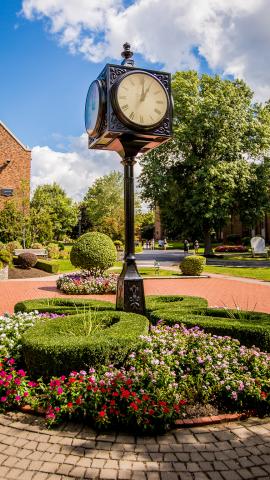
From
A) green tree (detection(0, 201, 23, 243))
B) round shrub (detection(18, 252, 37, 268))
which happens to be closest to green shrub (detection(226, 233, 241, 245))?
green tree (detection(0, 201, 23, 243))

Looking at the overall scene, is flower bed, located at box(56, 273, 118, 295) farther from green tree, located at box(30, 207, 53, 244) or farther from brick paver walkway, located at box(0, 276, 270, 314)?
green tree, located at box(30, 207, 53, 244)

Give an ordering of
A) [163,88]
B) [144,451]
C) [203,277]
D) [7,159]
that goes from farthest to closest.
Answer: [7,159] < [203,277] < [163,88] < [144,451]

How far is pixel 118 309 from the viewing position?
6.07 metres

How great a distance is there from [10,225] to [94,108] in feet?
82.0

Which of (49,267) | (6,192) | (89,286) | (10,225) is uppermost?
(6,192)

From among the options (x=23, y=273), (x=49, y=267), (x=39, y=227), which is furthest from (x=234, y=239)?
(x=23, y=273)

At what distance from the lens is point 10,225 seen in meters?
29.1

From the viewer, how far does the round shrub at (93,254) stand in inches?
536

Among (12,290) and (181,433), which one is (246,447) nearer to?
(181,433)

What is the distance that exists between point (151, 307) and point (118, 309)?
62 cm

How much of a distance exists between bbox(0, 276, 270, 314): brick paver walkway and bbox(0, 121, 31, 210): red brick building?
18.5 meters

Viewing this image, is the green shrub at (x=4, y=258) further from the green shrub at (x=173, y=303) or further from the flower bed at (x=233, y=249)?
the flower bed at (x=233, y=249)

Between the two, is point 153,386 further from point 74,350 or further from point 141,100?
point 141,100

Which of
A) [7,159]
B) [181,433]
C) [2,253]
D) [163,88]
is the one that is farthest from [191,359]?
[7,159]
